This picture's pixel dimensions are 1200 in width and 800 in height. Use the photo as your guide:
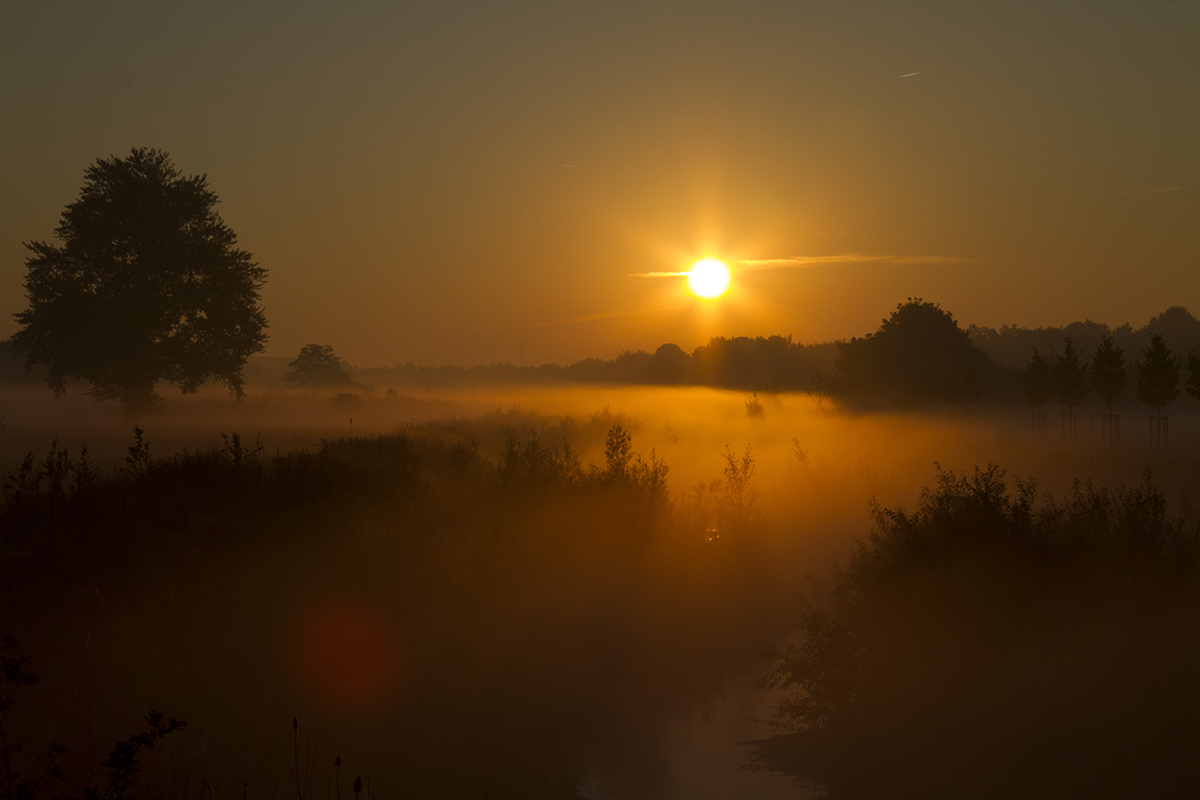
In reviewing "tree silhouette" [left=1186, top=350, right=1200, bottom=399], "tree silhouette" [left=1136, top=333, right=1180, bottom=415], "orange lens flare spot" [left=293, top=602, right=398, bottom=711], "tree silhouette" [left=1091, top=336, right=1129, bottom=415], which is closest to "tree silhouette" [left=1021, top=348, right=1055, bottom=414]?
"tree silhouette" [left=1091, top=336, right=1129, bottom=415]

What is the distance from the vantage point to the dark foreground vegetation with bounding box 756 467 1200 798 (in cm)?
1093

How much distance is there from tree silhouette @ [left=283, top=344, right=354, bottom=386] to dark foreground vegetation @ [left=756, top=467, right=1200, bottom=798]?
71.9m

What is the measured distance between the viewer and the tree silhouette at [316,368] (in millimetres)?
81000

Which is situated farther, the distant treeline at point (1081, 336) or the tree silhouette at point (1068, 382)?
the distant treeline at point (1081, 336)

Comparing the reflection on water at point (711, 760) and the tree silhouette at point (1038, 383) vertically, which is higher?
the tree silhouette at point (1038, 383)

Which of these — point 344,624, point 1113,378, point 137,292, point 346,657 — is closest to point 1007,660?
point 346,657

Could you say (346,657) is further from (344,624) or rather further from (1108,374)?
(1108,374)

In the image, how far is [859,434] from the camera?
5544 cm

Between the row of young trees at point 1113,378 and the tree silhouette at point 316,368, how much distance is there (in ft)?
190

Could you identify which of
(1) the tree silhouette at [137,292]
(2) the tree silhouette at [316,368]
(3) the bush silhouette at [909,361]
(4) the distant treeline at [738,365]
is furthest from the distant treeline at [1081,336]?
(1) the tree silhouette at [137,292]

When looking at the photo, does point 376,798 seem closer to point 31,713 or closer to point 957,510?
point 31,713

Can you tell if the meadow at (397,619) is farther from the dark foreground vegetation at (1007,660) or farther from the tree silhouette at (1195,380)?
the tree silhouette at (1195,380)

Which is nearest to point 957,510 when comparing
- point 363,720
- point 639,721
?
point 639,721

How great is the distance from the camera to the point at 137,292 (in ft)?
102
